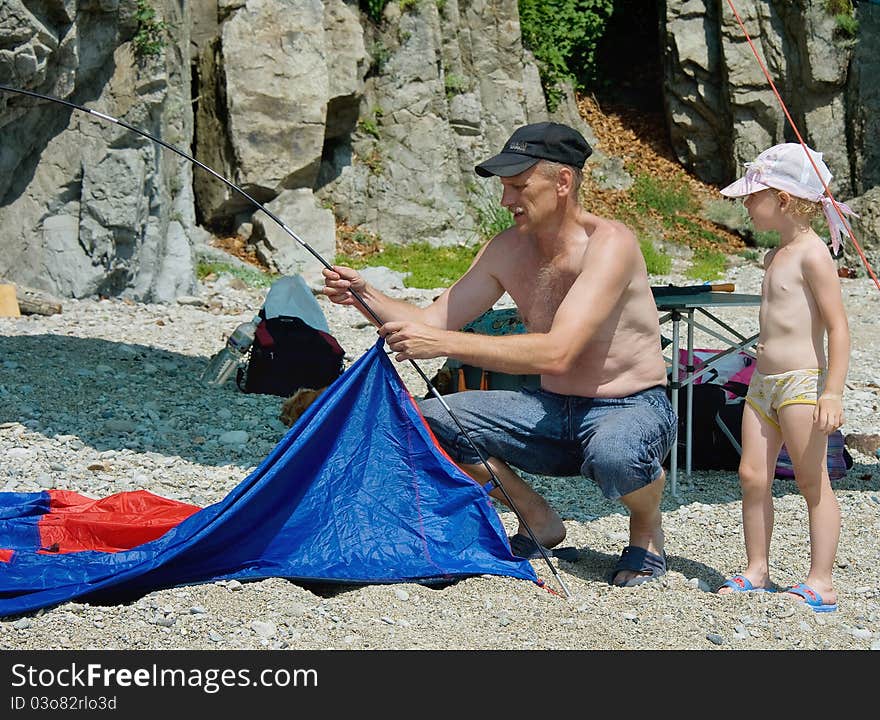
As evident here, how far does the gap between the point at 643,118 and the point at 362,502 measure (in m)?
15.6

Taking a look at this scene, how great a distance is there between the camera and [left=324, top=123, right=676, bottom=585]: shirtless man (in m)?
3.68

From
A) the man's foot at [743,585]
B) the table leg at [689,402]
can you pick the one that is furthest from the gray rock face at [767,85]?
the man's foot at [743,585]

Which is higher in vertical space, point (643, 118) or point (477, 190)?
point (643, 118)

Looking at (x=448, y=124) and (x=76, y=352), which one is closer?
(x=76, y=352)

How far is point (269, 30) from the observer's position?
13555mm

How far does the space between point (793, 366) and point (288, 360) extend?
13.7ft

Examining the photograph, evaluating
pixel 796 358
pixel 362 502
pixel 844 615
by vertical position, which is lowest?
pixel 844 615

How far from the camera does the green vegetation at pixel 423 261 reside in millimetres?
13062

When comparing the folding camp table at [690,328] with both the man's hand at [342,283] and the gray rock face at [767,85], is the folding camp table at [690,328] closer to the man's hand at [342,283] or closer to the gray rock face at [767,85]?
the man's hand at [342,283]

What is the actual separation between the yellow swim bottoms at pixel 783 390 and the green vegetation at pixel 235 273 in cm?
874
